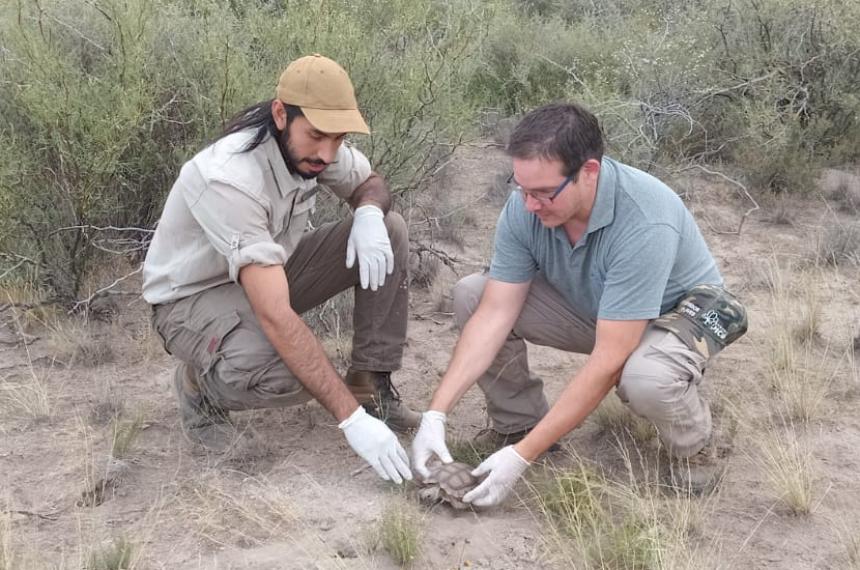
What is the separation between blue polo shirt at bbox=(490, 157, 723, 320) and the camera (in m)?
3.23

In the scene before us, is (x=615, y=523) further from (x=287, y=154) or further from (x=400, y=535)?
(x=287, y=154)

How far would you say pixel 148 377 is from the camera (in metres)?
4.53

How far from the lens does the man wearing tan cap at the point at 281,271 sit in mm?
3416

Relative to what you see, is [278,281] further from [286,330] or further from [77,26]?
[77,26]

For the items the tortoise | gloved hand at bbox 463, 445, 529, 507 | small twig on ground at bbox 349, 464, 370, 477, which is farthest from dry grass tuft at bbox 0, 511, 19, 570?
gloved hand at bbox 463, 445, 529, 507

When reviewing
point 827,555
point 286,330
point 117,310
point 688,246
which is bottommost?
point 117,310

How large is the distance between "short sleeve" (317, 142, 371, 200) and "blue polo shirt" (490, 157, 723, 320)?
34.8 inches

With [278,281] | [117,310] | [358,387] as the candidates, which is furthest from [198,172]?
[117,310]

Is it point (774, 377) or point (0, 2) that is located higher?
point (0, 2)

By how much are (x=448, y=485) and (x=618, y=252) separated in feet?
3.26

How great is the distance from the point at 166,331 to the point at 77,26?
105 inches

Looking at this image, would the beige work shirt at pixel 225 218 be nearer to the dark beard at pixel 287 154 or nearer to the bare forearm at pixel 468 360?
the dark beard at pixel 287 154

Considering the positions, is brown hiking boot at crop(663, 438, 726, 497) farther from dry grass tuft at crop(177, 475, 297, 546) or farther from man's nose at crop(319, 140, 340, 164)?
man's nose at crop(319, 140, 340, 164)

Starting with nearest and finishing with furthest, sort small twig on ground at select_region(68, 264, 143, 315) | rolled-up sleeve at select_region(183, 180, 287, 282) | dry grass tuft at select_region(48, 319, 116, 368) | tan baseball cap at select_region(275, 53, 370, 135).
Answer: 1. rolled-up sleeve at select_region(183, 180, 287, 282)
2. tan baseball cap at select_region(275, 53, 370, 135)
3. dry grass tuft at select_region(48, 319, 116, 368)
4. small twig on ground at select_region(68, 264, 143, 315)
